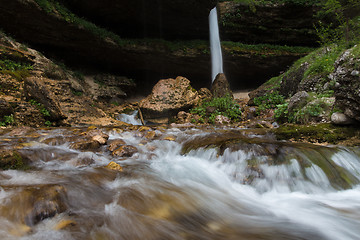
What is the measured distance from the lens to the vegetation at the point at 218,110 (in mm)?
7750

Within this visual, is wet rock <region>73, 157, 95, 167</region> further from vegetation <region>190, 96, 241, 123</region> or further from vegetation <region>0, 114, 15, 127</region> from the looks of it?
vegetation <region>190, 96, 241, 123</region>

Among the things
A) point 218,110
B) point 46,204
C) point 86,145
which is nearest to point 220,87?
point 218,110

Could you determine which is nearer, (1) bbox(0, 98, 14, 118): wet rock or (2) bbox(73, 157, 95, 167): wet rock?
(2) bbox(73, 157, 95, 167): wet rock

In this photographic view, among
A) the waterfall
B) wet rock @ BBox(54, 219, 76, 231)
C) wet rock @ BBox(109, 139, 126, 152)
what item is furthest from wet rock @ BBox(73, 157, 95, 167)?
the waterfall

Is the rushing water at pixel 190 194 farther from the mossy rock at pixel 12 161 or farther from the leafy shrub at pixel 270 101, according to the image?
the leafy shrub at pixel 270 101

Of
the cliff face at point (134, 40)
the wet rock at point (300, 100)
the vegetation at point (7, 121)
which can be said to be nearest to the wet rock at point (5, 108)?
the vegetation at point (7, 121)

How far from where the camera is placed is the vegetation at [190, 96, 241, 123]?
7.75m

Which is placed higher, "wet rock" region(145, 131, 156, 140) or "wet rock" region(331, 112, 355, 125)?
"wet rock" region(331, 112, 355, 125)

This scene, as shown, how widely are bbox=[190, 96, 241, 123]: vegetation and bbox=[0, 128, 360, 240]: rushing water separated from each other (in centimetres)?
450

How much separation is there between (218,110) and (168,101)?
2262 mm

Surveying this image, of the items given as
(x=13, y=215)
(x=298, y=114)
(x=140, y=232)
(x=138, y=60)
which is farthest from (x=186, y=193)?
(x=138, y=60)

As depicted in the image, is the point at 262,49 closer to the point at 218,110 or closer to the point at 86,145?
the point at 218,110

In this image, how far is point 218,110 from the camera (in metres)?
8.09

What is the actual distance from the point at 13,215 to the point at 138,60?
1406 cm
